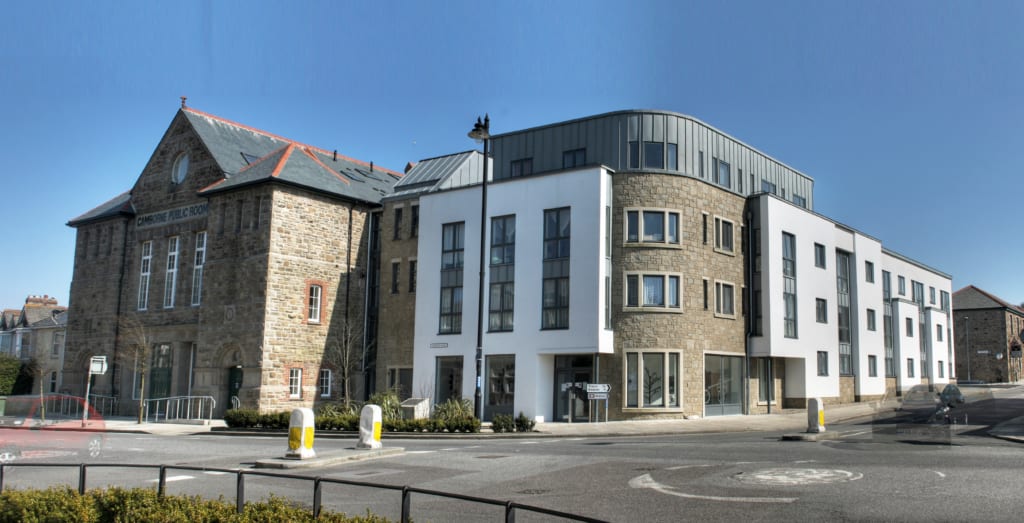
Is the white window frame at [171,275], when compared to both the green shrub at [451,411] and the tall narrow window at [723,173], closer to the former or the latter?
the green shrub at [451,411]

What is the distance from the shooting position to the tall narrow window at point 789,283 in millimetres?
37969

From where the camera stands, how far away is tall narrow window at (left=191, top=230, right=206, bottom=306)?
40.1m

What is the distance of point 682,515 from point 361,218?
3312 centimetres

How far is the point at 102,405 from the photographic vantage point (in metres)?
42.8

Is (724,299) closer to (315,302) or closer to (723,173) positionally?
(723,173)

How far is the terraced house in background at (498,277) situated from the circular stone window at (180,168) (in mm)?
219

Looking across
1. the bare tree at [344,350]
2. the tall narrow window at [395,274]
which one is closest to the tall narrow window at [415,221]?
the tall narrow window at [395,274]

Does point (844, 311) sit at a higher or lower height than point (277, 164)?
lower

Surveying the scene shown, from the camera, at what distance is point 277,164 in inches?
1507

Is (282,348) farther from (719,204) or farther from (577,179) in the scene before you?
(719,204)

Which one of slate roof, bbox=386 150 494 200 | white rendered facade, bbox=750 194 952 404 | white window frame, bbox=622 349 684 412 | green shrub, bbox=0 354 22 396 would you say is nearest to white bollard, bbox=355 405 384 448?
white window frame, bbox=622 349 684 412

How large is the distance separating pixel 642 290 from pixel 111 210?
1202 inches

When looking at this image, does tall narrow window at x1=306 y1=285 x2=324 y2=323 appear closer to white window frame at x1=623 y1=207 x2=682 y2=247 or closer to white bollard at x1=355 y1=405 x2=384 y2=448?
white window frame at x1=623 y1=207 x2=682 y2=247

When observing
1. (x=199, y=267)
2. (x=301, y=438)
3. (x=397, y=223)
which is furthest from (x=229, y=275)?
(x=301, y=438)
